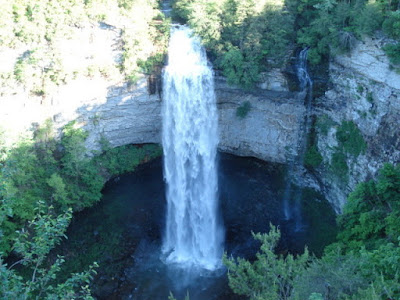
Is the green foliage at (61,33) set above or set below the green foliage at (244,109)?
above

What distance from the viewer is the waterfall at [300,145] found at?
1864 cm

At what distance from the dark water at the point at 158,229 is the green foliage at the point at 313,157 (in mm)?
1683

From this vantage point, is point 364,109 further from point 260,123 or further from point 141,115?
point 141,115

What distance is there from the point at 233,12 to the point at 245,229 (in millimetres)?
10803

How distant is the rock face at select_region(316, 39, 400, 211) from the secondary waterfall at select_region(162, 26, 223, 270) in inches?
227

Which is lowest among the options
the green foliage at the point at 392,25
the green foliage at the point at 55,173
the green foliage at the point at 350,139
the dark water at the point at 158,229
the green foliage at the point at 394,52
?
the dark water at the point at 158,229

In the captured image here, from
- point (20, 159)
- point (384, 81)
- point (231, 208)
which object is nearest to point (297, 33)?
point (384, 81)

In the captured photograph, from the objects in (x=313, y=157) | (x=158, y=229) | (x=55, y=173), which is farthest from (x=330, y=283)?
(x=55, y=173)

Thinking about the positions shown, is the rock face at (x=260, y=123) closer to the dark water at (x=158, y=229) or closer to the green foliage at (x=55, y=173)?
the dark water at (x=158, y=229)

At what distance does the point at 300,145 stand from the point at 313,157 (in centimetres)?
95

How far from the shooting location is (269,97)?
19.8 metres

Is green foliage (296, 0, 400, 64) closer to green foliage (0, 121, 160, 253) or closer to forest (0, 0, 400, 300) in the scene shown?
forest (0, 0, 400, 300)

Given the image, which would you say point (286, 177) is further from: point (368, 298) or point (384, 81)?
point (368, 298)

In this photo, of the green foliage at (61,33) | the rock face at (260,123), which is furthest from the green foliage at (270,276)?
the green foliage at (61,33)
